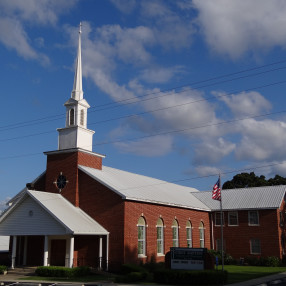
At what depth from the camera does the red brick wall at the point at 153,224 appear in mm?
32125

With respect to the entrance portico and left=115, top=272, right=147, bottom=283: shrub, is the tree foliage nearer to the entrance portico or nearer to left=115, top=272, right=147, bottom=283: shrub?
the entrance portico

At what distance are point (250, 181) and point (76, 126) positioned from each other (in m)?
53.7

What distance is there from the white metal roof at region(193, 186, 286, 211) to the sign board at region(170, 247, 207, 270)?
19427 mm

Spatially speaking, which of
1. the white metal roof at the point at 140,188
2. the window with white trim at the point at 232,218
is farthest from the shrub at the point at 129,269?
the window with white trim at the point at 232,218

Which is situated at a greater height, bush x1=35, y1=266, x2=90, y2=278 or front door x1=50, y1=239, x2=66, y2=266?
front door x1=50, y1=239, x2=66, y2=266

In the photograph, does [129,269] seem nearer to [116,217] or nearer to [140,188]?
[116,217]

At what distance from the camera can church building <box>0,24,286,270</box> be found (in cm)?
3061

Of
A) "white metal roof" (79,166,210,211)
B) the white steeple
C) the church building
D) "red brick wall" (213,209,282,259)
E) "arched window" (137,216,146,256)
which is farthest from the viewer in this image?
"red brick wall" (213,209,282,259)

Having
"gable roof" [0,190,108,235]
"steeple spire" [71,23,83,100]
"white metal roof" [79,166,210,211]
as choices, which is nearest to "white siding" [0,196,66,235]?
"gable roof" [0,190,108,235]

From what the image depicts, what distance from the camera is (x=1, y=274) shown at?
2886cm

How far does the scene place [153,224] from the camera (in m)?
35.8

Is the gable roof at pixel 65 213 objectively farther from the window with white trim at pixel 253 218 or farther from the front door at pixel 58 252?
Result: the window with white trim at pixel 253 218

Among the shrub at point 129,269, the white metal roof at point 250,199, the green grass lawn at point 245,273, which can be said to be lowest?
the green grass lawn at point 245,273

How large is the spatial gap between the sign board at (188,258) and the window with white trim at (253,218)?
65.1 feet
